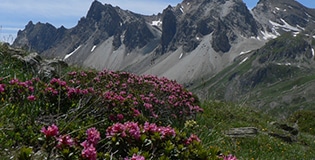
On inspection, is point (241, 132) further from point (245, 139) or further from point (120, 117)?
point (120, 117)

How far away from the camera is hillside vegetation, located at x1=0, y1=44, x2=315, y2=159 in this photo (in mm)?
4074

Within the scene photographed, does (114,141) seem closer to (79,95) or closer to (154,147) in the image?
(154,147)

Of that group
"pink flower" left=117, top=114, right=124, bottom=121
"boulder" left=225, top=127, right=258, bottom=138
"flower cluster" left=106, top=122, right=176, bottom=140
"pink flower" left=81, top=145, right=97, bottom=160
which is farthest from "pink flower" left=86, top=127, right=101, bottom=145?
"boulder" left=225, top=127, right=258, bottom=138

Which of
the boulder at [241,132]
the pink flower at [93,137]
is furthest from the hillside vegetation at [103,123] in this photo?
the boulder at [241,132]

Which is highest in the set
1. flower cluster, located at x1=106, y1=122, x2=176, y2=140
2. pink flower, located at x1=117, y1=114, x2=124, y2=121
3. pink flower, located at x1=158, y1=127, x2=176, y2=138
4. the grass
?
flower cluster, located at x1=106, y1=122, x2=176, y2=140

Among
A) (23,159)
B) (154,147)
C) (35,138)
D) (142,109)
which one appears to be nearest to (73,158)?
(23,159)

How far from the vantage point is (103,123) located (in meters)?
6.47

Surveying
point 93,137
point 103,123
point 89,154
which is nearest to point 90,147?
point 89,154

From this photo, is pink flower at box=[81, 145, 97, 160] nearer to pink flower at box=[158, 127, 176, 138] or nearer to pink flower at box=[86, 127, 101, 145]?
pink flower at box=[86, 127, 101, 145]

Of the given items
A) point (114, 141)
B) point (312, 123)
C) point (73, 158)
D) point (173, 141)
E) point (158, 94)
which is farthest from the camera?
point (312, 123)

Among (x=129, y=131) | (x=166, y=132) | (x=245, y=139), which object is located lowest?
(x=245, y=139)

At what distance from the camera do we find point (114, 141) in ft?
13.8

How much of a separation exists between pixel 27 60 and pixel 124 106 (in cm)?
582

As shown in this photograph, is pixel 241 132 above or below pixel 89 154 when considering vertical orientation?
below
